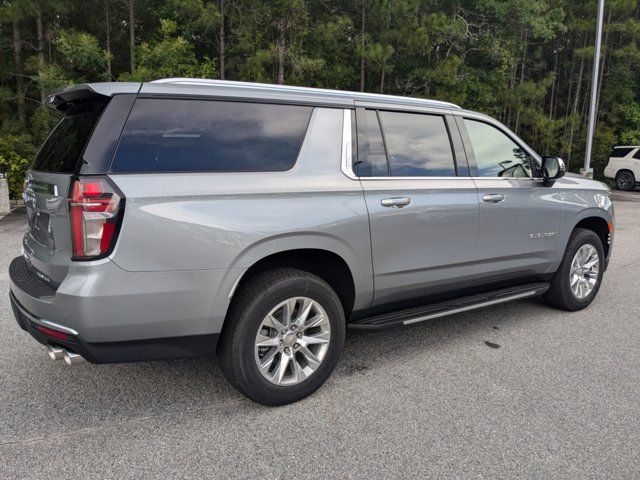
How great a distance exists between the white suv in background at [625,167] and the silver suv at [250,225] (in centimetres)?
1978

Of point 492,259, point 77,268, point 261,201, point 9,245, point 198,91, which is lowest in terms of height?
point 9,245

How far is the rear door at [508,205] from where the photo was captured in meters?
3.93

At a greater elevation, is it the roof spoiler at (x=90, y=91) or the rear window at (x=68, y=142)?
the roof spoiler at (x=90, y=91)

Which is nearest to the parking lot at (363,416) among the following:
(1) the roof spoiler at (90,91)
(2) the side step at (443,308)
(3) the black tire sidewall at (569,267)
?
(2) the side step at (443,308)

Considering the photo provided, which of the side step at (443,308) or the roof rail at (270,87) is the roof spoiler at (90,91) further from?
the side step at (443,308)

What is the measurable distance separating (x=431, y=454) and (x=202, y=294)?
142cm

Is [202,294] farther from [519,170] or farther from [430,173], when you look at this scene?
[519,170]

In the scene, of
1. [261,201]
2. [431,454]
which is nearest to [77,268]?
[261,201]

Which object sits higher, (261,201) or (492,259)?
(261,201)

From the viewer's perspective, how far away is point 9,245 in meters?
7.92

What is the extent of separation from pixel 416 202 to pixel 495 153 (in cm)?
114

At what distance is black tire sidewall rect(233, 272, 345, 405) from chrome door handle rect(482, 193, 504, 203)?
1540mm

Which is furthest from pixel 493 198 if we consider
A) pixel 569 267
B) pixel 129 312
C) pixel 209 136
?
pixel 129 312

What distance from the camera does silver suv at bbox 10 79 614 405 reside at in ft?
8.20
